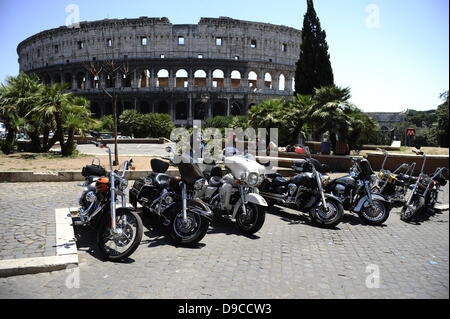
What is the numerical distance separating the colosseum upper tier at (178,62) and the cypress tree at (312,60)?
27.2m

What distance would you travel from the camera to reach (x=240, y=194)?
19.0ft

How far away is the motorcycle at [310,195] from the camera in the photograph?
6395mm

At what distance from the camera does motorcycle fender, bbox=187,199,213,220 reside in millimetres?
4875

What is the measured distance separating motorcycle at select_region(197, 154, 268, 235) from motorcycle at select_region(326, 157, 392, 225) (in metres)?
1.92

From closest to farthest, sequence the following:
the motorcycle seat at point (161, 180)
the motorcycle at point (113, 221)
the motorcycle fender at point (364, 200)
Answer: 1. the motorcycle at point (113, 221)
2. the motorcycle seat at point (161, 180)
3. the motorcycle fender at point (364, 200)

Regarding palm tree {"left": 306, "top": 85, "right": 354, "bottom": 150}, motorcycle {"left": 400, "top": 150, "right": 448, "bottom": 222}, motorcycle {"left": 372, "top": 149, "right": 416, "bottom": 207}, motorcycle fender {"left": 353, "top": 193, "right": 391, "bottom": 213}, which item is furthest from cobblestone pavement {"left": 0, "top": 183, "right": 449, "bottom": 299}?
palm tree {"left": 306, "top": 85, "right": 354, "bottom": 150}

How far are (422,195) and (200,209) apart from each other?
5.02 meters

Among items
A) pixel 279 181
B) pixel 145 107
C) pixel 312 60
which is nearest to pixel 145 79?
pixel 145 107

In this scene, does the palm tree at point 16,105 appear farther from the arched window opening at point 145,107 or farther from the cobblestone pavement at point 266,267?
the arched window opening at point 145,107

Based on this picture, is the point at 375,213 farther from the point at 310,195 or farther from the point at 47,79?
the point at 47,79

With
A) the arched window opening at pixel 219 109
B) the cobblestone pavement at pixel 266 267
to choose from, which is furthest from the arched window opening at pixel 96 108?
the cobblestone pavement at pixel 266 267
